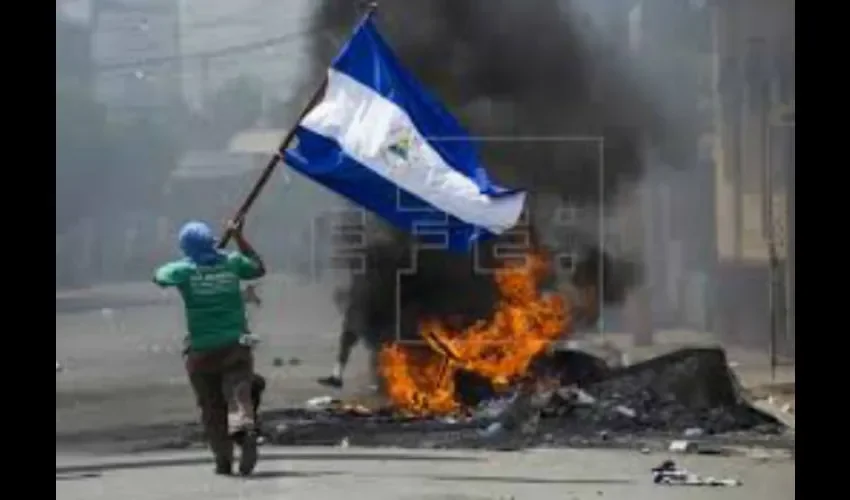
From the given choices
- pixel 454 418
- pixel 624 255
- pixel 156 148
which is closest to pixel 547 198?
pixel 624 255

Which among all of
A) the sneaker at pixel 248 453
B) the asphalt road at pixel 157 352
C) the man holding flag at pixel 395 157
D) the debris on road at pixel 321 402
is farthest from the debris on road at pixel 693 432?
the sneaker at pixel 248 453

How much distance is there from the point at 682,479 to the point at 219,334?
6.02 ft

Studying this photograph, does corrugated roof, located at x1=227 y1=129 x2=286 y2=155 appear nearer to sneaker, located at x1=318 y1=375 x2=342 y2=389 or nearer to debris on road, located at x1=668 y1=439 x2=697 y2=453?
sneaker, located at x1=318 y1=375 x2=342 y2=389

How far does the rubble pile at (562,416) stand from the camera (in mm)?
7223

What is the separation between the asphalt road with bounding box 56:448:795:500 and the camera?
7.13 m

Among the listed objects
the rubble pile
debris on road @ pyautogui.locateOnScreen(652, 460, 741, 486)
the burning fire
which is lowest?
debris on road @ pyautogui.locateOnScreen(652, 460, 741, 486)

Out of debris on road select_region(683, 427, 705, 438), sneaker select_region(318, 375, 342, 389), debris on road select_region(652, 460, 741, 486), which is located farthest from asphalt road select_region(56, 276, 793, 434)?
debris on road select_region(652, 460, 741, 486)

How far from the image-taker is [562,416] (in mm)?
7266

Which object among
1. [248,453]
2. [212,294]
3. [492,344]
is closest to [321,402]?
[248,453]

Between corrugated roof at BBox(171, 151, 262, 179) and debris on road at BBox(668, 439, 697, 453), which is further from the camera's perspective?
debris on road at BBox(668, 439, 697, 453)

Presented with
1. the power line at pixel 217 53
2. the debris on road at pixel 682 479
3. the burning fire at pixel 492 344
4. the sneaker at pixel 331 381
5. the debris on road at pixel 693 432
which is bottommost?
the debris on road at pixel 682 479

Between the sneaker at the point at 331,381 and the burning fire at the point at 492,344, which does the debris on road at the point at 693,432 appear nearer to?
the burning fire at the point at 492,344

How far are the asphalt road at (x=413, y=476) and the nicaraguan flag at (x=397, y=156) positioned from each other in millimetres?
851

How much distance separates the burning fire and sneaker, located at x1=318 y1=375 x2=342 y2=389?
0.56 ft
